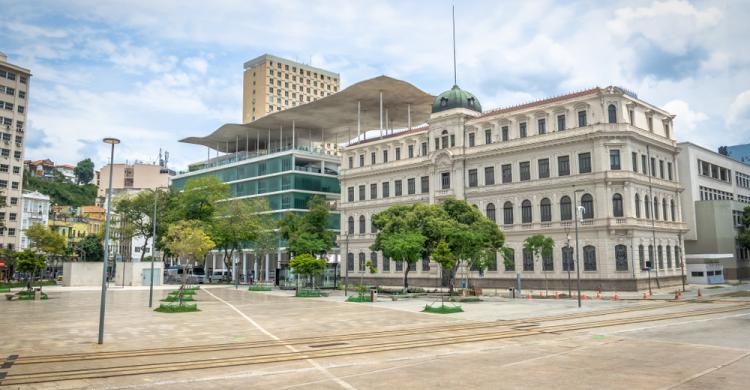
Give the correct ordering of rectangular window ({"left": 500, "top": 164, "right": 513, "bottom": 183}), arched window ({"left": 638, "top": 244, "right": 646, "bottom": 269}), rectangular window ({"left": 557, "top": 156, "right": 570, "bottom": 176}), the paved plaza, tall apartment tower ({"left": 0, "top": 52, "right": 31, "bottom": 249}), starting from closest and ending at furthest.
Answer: the paved plaza, arched window ({"left": 638, "top": 244, "right": 646, "bottom": 269}), rectangular window ({"left": 557, "top": 156, "right": 570, "bottom": 176}), rectangular window ({"left": 500, "top": 164, "right": 513, "bottom": 183}), tall apartment tower ({"left": 0, "top": 52, "right": 31, "bottom": 249})

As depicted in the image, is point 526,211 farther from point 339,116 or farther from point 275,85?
point 275,85

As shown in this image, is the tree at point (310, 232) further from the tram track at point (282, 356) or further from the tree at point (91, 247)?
the tree at point (91, 247)

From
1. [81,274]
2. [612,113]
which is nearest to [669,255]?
[612,113]

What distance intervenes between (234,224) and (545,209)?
42.1 metres

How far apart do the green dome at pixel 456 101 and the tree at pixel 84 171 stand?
5635 inches

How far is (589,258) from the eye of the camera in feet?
187

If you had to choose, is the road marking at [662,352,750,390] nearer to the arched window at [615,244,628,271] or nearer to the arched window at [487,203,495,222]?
the arched window at [615,244,628,271]

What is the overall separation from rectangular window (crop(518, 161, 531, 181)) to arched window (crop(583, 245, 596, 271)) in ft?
33.2

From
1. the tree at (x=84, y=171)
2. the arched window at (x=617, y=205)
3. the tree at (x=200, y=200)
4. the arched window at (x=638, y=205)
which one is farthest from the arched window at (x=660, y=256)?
the tree at (x=84, y=171)

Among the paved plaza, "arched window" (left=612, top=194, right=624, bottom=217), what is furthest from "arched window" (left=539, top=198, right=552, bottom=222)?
the paved plaza

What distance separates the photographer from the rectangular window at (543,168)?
2411 inches

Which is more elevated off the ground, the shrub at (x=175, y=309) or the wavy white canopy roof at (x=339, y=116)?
the wavy white canopy roof at (x=339, y=116)

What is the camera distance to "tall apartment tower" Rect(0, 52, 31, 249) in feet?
322

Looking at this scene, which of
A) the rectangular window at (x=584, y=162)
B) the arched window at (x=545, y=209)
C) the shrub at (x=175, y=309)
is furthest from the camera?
the arched window at (x=545, y=209)
